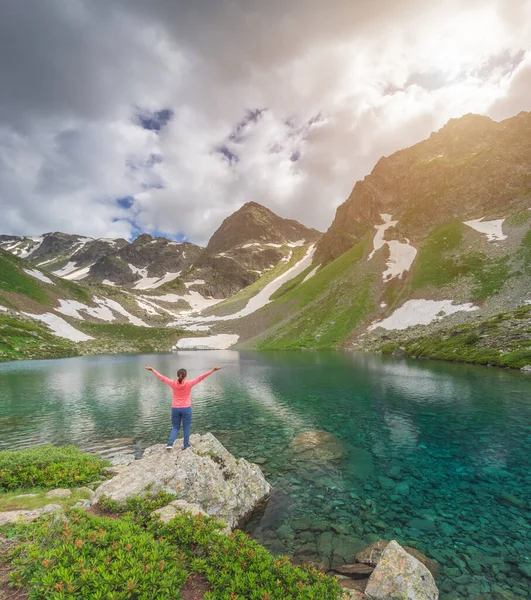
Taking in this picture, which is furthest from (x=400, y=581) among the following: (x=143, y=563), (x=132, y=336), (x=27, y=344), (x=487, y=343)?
(x=132, y=336)

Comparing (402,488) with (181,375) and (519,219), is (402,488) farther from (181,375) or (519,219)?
(519,219)

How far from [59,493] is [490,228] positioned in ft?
521

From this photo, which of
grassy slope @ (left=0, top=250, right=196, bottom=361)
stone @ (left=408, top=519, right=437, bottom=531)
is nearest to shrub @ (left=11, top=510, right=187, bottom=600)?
stone @ (left=408, top=519, right=437, bottom=531)

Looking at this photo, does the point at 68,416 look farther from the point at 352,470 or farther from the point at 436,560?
the point at 436,560

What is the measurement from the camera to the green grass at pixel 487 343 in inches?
1966

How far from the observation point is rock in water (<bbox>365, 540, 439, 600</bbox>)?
26.3ft

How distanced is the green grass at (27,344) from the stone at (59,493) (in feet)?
287

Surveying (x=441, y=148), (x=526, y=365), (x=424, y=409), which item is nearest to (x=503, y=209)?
(x=441, y=148)

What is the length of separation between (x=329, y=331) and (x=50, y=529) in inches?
4315

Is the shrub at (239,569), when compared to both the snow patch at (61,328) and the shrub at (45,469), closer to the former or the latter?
the shrub at (45,469)

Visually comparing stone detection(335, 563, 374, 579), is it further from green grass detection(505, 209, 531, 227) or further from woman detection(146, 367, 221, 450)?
green grass detection(505, 209, 531, 227)

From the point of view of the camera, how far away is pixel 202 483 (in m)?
12.8

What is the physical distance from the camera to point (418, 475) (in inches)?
651

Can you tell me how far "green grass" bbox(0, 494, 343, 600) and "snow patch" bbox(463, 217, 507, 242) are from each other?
142 metres
